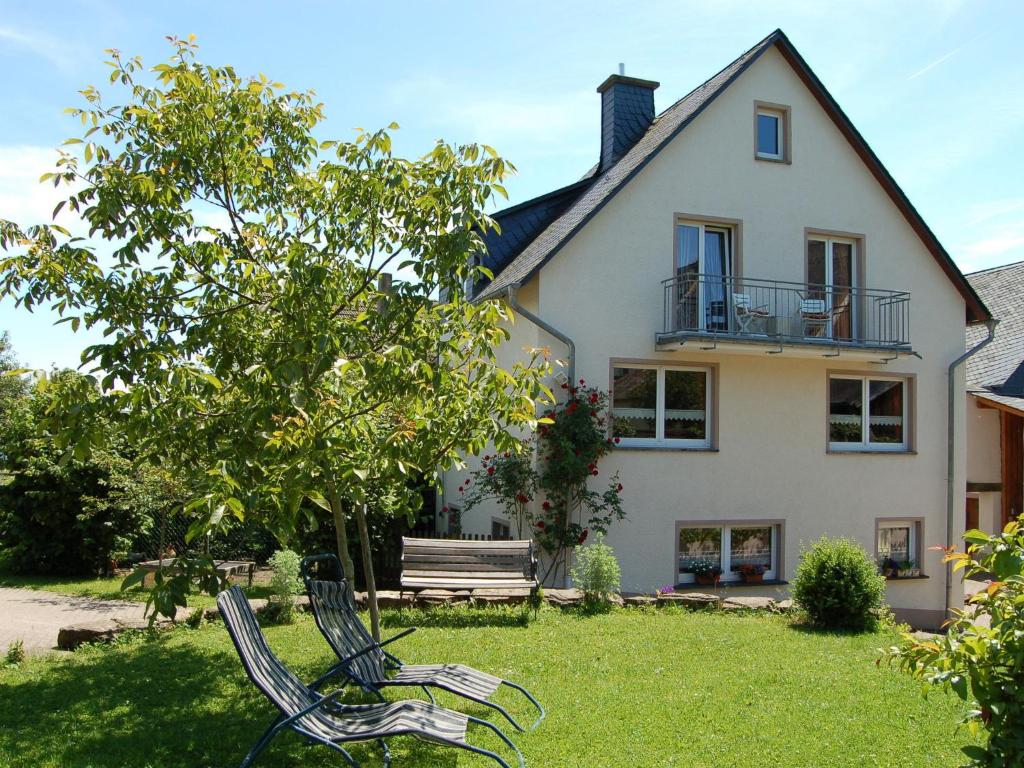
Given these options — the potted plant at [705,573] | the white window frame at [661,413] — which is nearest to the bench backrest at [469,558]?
the white window frame at [661,413]

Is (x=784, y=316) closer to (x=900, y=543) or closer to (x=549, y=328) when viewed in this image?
(x=549, y=328)

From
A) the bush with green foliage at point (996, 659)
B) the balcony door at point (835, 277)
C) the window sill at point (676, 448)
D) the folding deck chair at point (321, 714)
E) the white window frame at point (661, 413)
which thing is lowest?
the folding deck chair at point (321, 714)

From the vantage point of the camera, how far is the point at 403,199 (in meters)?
6.38

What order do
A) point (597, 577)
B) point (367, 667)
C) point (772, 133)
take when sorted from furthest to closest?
point (772, 133) → point (597, 577) → point (367, 667)

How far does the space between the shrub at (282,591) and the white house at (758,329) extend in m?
5.14

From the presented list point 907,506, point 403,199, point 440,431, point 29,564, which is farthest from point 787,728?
point 29,564

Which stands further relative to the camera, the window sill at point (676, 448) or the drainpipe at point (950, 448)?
the drainpipe at point (950, 448)

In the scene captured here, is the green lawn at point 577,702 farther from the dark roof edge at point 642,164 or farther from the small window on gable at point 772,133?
the small window on gable at point 772,133

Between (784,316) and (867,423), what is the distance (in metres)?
2.70

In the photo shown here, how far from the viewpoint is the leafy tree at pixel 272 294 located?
5531mm

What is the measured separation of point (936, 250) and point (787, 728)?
12208mm

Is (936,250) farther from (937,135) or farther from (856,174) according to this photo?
(937,135)

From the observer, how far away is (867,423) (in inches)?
599

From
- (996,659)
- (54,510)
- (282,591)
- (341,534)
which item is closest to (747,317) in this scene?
(282,591)
